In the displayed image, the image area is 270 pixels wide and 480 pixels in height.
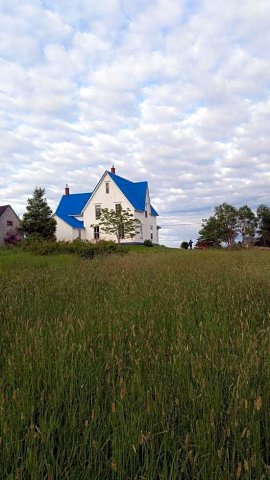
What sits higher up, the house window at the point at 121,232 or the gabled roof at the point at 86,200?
the gabled roof at the point at 86,200

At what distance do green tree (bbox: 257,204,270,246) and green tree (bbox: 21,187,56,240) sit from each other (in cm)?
3257

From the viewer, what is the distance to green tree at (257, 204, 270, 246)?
179 ft

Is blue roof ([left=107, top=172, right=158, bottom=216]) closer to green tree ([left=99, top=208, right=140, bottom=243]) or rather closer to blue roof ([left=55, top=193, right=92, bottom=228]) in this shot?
green tree ([left=99, top=208, right=140, bottom=243])

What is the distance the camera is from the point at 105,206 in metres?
49.0

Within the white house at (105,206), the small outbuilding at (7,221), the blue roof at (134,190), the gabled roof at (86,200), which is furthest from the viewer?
the small outbuilding at (7,221)

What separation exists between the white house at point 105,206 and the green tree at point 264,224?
17830 mm

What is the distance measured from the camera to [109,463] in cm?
173

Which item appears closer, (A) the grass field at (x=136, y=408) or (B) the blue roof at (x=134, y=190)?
(A) the grass field at (x=136, y=408)

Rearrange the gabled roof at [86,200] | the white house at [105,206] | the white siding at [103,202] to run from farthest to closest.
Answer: the gabled roof at [86,200] < the white house at [105,206] < the white siding at [103,202]

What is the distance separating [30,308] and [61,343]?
2.23 metres

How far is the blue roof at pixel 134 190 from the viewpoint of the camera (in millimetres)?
48625

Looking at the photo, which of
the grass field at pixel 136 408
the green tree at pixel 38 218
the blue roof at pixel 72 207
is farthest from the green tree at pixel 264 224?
the grass field at pixel 136 408

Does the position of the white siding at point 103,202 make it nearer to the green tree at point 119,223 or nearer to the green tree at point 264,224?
the green tree at point 119,223

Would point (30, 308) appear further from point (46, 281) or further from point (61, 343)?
point (46, 281)
